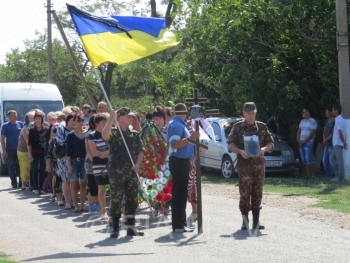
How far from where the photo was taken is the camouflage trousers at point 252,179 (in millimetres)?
11945

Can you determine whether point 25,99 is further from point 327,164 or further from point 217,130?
point 327,164

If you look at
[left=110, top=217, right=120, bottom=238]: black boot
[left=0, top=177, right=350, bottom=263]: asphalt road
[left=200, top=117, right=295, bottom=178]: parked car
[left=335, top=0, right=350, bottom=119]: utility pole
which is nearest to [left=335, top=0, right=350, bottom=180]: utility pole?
[left=335, top=0, right=350, bottom=119]: utility pole

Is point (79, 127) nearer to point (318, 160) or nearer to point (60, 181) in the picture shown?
point (60, 181)

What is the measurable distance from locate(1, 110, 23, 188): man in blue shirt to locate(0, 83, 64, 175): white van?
3.61 m

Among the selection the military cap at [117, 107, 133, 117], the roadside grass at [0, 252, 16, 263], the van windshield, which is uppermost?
the van windshield

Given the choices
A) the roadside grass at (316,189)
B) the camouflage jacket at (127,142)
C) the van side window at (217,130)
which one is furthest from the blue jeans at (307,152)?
the camouflage jacket at (127,142)

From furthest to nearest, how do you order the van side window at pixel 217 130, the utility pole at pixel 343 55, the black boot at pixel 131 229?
the van side window at pixel 217 130, the utility pole at pixel 343 55, the black boot at pixel 131 229

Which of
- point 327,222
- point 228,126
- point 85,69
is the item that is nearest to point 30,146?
point 228,126

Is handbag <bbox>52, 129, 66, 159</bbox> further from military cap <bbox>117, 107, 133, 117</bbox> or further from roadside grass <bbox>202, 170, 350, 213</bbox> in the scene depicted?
roadside grass <bbox>202, 170, 350, 213</bbox>

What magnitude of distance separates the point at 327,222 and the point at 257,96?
386 inches

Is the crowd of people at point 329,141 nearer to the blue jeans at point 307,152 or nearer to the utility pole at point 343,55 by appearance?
the blue jeans at point 307,152

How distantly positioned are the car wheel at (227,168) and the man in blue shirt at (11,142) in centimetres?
533

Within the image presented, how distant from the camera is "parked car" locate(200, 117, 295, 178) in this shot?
21531mm

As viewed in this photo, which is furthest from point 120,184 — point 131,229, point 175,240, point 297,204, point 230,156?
point 230,156
